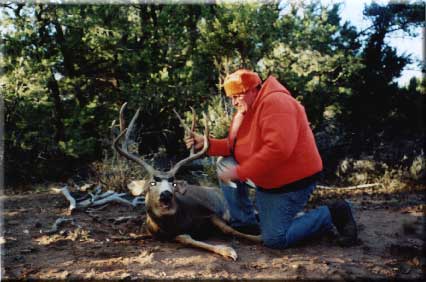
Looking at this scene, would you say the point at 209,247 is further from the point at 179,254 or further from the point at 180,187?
the point at 180,187

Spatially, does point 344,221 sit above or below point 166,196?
below

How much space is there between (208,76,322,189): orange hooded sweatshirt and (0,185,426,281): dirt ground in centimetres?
68

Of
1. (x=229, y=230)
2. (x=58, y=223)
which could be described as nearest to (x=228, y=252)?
(x=229, y=230)

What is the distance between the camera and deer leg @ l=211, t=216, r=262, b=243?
434 centimetres

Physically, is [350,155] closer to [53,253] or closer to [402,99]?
[402,99]

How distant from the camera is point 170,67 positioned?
10156 mm

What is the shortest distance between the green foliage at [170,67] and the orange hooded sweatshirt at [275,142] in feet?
14.1

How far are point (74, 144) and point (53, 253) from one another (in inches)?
224

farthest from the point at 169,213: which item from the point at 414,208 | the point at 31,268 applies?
the point at 414,208

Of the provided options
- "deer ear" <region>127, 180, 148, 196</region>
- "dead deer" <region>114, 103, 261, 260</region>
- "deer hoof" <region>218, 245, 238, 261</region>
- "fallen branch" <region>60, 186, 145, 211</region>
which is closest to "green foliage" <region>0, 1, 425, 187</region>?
"fallen branch" <region>60, 186, 145, 211</region>

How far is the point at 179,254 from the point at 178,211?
1.91 feet

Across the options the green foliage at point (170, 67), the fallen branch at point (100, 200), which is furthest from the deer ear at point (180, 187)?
the green foliage at point (170, 67)

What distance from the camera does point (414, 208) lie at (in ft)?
18.9

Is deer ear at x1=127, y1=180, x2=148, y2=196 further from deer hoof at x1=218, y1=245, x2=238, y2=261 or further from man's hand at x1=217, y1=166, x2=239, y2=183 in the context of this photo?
deer hoof at x1=218, y1=245, x2=238, y2=261
